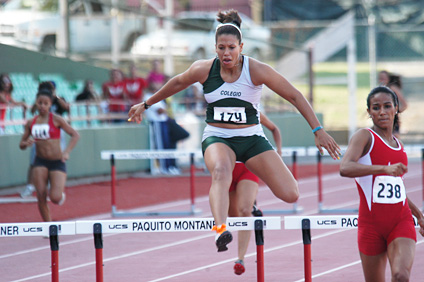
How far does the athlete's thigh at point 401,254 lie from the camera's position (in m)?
4.98

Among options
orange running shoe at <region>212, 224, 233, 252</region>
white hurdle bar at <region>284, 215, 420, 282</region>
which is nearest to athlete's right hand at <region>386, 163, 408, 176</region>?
white hurdle bar at <region>284, 215, 420, 282</region>

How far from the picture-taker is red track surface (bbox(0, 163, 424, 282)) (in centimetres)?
775

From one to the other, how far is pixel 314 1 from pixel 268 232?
20.7 meters

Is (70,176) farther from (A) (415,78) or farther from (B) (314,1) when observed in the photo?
(B) (314,1)

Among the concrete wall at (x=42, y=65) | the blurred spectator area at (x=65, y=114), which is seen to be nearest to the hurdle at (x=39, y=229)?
the blurred spectator area at (x=65, y=114)

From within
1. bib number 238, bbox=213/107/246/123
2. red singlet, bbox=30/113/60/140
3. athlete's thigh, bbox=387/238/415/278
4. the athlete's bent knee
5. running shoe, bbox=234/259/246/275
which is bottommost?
running shoe, bbox=234/259/246/275

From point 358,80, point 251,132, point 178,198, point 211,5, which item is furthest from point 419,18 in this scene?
point 251,132

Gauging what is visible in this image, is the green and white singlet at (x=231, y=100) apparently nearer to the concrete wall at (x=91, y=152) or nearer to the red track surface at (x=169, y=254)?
the red track surface at (x=169, y=254)

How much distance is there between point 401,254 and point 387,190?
19.0 inches

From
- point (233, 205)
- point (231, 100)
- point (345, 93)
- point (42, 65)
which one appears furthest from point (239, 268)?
point (345, 93)

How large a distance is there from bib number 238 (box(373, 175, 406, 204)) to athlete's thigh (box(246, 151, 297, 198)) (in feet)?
3.08

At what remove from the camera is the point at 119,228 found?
571 cm

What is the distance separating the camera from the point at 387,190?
5250 mm

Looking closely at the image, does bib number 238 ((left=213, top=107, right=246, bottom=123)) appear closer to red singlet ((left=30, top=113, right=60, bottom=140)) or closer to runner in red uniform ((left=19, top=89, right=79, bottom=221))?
runner in red uniform ((left=19, top=89, right=79, bottom=221))
